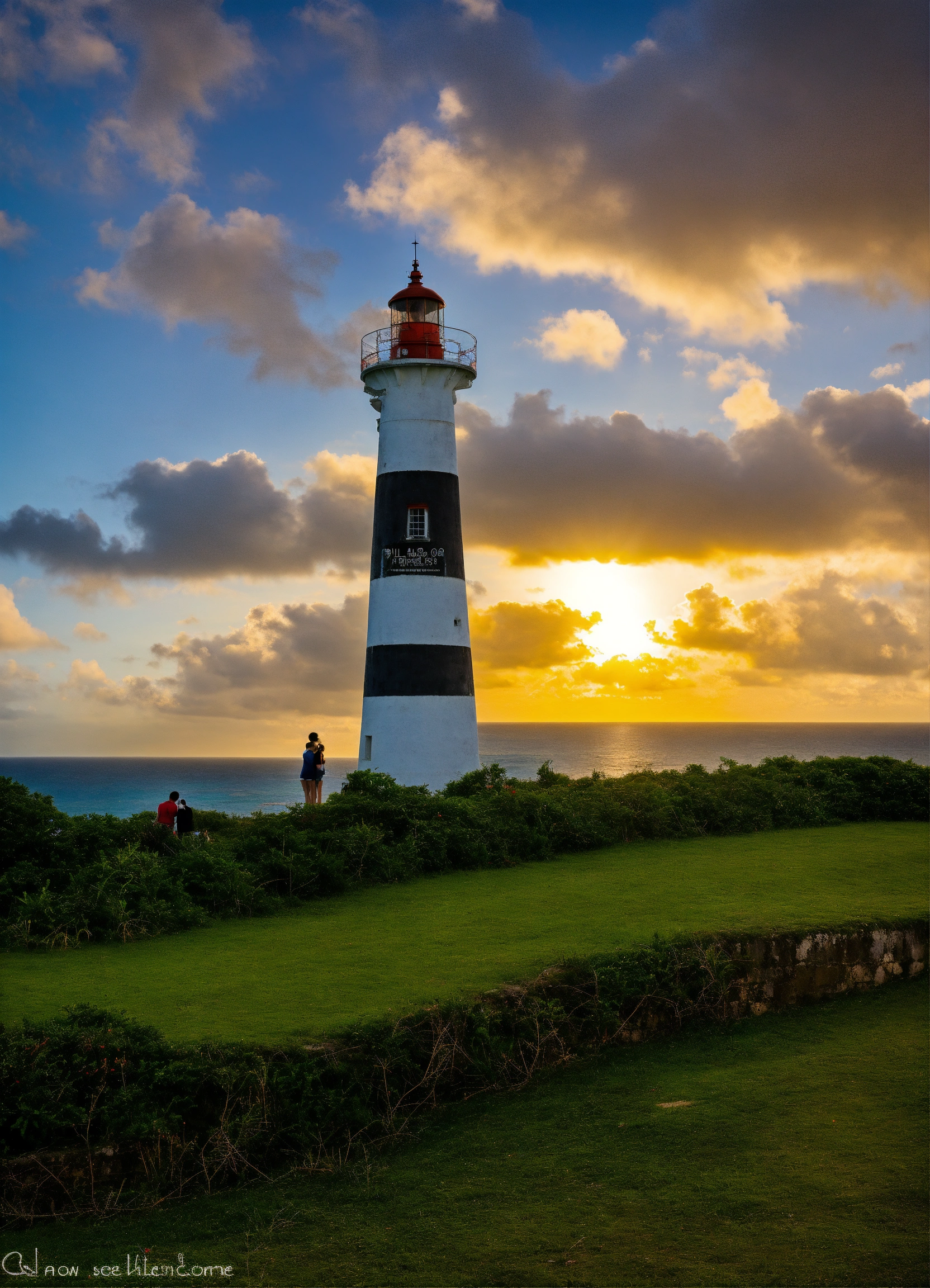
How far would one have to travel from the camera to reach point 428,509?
77.1 feet

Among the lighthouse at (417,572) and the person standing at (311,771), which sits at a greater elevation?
the lighthouse at (417,572)

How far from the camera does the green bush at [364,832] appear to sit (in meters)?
12.7

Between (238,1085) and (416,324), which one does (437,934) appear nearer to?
(238,1085)

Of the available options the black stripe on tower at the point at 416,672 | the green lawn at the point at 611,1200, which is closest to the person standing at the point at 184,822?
the black stripe on tower at the point at 416,672

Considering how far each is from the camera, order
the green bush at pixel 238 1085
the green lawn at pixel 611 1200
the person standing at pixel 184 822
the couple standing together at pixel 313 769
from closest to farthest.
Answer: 1. the green lawn at pixel 611 1200
2. the green bush at pixel 238 1085
3. the person standing at pixel 184 822
4. the couple standing together at pixel 313 769

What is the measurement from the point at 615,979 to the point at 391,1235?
3779 millimetres

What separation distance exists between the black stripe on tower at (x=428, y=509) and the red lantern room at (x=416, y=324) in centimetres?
279

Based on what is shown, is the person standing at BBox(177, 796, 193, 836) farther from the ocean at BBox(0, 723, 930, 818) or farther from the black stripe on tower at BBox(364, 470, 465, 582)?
the ocean at BBox(0, 723, 930, 818)

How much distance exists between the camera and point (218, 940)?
1216 centimetres

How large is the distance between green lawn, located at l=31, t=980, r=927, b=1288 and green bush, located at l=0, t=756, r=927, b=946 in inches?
220

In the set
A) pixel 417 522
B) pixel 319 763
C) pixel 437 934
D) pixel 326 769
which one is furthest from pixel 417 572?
pixel 326 769

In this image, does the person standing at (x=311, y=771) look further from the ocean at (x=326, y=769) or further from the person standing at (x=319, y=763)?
the ocean at (x=326, y=769)

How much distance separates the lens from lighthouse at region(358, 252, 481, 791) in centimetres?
2295

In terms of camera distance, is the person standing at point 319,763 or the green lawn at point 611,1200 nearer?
the green lawn at point 611,1200
